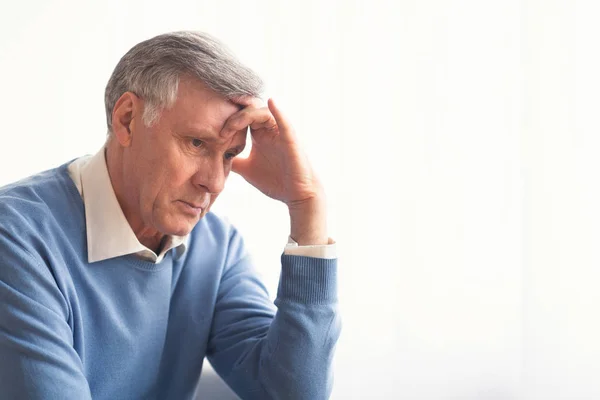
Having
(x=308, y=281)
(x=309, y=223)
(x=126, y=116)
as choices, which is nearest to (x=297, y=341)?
(x=308, y=281)

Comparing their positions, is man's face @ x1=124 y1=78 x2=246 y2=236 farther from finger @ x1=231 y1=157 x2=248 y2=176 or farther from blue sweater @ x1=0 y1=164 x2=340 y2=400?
finger @ x1=231 y1=157 x2=248 y2=176

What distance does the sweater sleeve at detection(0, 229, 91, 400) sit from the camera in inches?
51.4

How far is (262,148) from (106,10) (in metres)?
1.00

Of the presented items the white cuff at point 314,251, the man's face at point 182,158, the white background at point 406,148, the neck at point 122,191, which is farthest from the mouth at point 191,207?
the white background at point 406,148

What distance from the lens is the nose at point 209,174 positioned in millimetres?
1521

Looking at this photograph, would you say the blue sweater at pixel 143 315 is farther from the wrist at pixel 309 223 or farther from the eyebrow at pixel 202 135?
the eyebrow at pixel 202 135

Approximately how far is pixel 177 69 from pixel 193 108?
3.4 inches

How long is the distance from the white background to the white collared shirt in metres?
0.83

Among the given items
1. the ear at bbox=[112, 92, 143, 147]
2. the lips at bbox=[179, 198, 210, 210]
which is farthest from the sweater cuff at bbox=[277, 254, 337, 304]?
the ear at bbox=[112, 92, 143, 147]

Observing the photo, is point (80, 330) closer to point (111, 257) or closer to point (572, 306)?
point (111, 257)

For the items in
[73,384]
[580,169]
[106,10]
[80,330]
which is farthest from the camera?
[106,10]

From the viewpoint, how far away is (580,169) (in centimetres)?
201

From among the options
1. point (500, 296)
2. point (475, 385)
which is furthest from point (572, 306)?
point (475, 385)

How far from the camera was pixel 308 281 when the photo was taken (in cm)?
159
